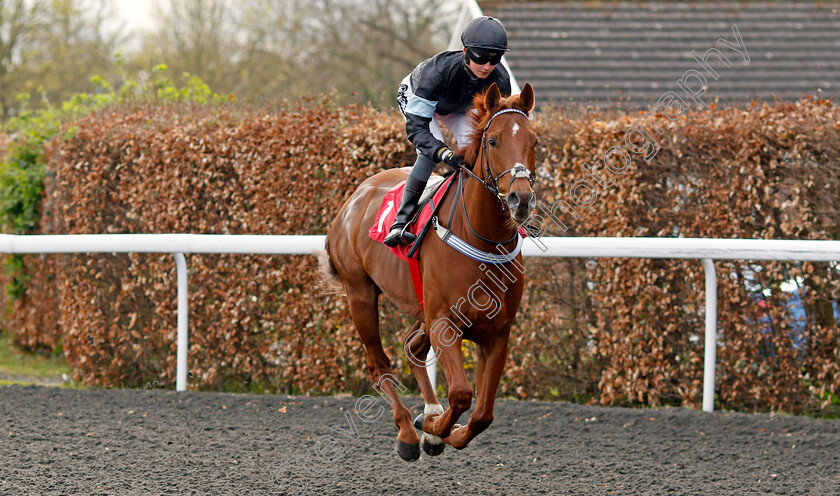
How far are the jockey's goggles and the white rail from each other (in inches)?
58.9

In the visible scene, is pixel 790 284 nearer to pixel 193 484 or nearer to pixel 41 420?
pixel 193 484

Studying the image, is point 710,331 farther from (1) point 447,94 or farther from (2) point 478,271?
(1) point 447,94

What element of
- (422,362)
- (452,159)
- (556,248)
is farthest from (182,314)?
(452,159)

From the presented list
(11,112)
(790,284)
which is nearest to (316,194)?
(790,284)

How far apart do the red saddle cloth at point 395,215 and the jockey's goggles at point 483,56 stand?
1.75 ft

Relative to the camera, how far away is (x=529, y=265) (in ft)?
18.9

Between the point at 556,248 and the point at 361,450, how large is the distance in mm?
1751

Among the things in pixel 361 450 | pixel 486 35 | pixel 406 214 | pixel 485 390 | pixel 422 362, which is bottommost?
pixel 361 450

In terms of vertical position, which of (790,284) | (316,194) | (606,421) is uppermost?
(316,194)

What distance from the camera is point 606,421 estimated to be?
518 cm

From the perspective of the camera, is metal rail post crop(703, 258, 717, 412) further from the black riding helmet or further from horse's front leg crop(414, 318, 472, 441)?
the black riding helmet

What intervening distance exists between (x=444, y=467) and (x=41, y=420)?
2.48 metres

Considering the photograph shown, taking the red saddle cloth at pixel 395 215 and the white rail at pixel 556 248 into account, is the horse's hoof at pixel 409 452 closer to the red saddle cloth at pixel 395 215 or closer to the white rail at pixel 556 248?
the red saddle cloth at pixel 395 215

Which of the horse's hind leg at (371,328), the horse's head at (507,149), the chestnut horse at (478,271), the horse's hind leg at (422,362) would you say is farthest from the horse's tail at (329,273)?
the horse's head at (507,149)
